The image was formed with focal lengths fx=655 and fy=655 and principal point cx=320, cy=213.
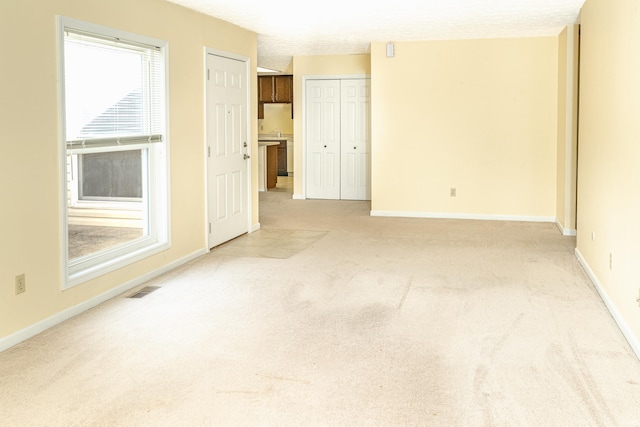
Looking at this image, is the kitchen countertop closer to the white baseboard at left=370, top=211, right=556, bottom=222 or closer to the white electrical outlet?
the white baseboard at left=370, top=211, right=556, bottom=222

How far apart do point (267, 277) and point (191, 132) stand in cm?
155

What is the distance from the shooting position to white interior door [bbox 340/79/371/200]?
10.0 meters

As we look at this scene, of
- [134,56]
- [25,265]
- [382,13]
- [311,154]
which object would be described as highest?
[382,13]

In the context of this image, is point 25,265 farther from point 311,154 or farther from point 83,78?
point 311,154

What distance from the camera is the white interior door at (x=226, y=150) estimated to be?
20.5 feet

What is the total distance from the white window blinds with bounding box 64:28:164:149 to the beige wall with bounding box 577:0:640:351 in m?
3.32

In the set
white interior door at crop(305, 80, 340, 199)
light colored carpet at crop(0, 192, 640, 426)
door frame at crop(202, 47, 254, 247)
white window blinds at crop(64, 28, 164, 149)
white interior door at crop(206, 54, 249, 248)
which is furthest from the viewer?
white interior door at crop(305, 80, 340, 199)

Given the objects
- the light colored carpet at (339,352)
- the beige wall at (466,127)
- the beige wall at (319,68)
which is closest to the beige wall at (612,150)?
the light colored carpet at (339,352)

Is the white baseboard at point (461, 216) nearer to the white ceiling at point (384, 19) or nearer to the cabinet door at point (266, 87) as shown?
the white ceiling at point (384, 19)

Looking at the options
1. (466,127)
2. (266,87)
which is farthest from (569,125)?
(266,87)

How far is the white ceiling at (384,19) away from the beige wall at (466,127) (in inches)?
11.1

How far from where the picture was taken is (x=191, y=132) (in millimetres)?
5812

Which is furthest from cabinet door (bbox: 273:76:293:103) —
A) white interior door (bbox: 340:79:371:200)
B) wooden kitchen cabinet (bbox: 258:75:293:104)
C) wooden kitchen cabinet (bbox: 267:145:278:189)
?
white interior door (bbox: 340:79:371:200)

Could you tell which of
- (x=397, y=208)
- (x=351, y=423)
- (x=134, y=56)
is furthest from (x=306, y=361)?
(x=397, y=208)
